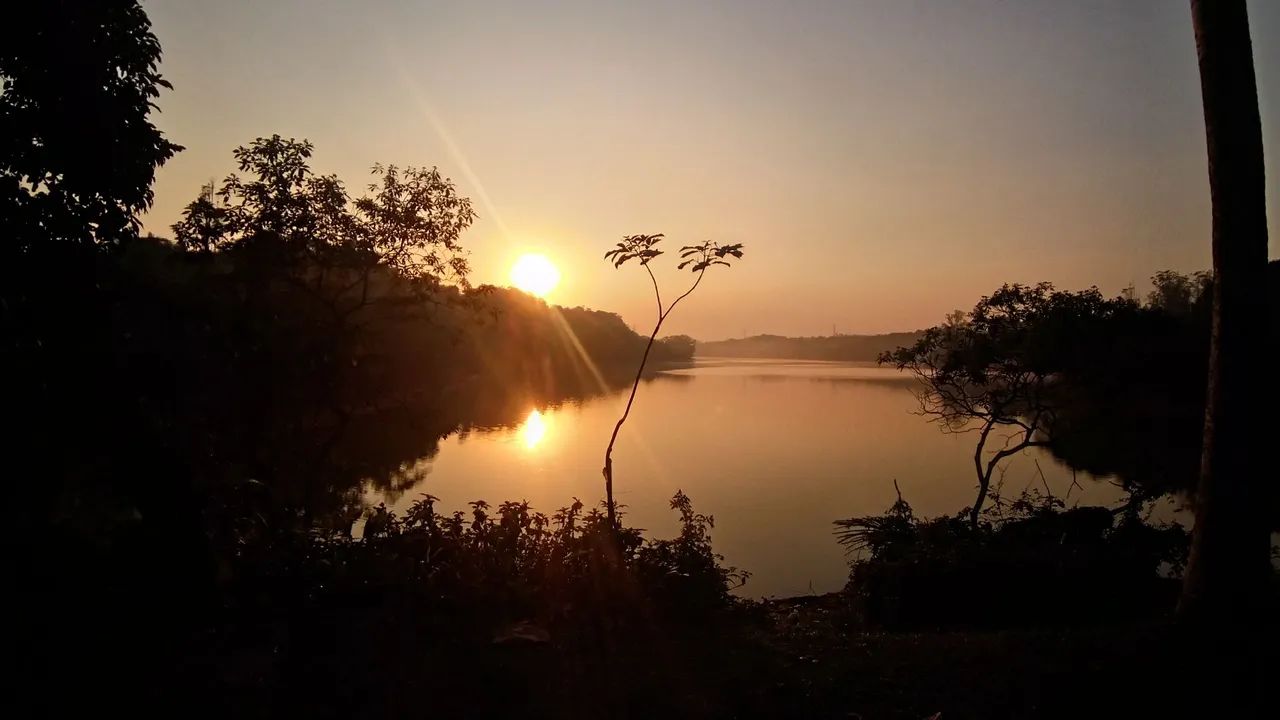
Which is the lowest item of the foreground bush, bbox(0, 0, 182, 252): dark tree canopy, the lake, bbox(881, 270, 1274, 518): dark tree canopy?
the lake

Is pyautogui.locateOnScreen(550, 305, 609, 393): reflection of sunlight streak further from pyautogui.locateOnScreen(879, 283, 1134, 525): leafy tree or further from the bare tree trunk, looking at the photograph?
the bare tree trunk

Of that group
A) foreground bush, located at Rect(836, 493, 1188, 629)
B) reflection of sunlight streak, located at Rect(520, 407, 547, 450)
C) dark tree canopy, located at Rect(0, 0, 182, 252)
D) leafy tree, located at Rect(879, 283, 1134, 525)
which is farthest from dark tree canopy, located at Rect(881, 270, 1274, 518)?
reflection of sunlight streak, located at Rect(520, 407, 547, 450)

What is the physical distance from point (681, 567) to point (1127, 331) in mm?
12124

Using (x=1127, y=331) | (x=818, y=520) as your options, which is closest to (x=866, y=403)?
(x=818, y=520)

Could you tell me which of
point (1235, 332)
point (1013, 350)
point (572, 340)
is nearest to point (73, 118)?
point (1235, 332)

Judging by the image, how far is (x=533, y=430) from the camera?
45.4 m

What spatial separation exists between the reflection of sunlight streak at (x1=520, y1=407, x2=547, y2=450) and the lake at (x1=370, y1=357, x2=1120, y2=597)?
5.3 inches

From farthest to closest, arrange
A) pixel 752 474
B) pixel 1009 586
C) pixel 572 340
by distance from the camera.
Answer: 1. pixel 572 340
2. pixel 752 474
3. pixel 1009 586

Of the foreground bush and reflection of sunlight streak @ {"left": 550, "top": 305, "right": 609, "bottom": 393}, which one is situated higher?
reflection of sunlight streak @ {"left": 550, "top": 305, "right": 609, "bottom": 393}

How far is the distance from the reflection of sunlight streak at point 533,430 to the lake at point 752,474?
5.3 inches

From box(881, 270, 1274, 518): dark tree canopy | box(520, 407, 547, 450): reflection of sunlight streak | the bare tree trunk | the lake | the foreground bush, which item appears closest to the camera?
the bare tree trunk

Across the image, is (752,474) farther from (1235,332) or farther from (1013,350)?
(1235,332)

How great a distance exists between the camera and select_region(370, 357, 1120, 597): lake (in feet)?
64.7

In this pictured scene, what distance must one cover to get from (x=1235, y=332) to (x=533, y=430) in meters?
42.6
